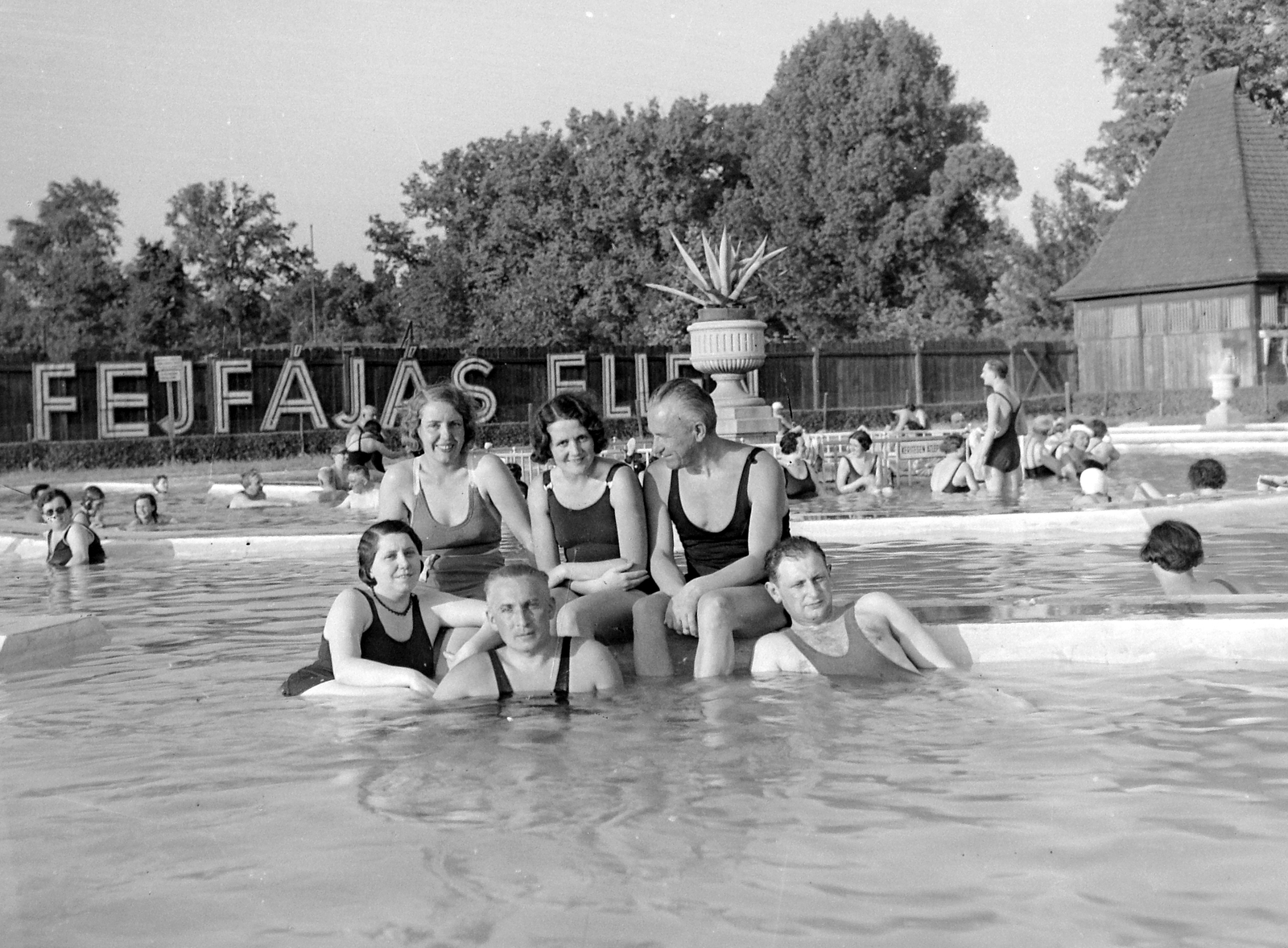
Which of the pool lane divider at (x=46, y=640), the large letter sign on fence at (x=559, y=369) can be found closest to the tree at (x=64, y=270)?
the large letter sign on fence at (x=559, y=369)

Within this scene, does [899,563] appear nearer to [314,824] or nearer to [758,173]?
[314,824]

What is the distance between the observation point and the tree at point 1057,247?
55781 millimetres

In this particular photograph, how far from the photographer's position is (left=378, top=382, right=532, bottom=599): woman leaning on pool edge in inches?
264

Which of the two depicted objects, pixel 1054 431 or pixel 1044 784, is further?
pixel 1054 431

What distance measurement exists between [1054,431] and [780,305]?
40.0 metres

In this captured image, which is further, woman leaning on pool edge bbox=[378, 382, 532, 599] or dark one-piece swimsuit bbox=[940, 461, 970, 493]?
dark one-piece swimsuit bbox=[940, 461, 970, 493]

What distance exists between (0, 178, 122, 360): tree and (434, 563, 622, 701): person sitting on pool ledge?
177 feet

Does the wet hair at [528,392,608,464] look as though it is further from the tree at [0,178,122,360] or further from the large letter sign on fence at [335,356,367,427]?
the tree at [0,178,122,360]

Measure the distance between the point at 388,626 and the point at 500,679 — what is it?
538 mm

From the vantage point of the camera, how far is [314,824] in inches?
193

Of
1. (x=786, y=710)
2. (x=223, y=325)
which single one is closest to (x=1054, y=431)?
(x=786, y=710)

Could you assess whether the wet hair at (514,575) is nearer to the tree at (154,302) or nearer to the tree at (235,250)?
the tree at (154,302)

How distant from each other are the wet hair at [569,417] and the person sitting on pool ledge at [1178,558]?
112 inches

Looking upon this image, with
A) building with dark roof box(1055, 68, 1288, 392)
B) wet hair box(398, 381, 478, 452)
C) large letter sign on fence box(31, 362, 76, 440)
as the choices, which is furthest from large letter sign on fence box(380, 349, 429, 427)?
wet hair box(398, 381, 478, 452)
